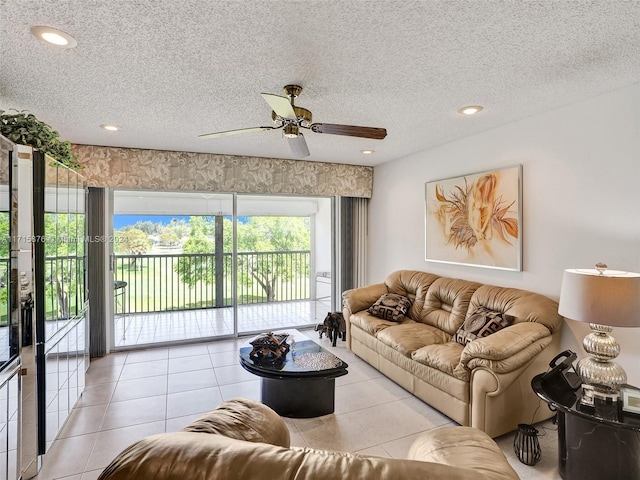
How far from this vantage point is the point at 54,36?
174 centimetres

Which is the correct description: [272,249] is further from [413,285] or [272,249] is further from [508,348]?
[508,348]

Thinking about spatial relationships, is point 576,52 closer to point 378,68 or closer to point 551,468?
point 378,68

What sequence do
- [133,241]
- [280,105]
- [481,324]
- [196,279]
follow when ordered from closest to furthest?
[280,105] < [481,324] < [133,241] < [196,279]

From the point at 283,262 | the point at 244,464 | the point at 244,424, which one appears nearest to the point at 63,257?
the point at 244,424

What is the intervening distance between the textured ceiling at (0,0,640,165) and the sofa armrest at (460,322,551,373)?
5.82 ft

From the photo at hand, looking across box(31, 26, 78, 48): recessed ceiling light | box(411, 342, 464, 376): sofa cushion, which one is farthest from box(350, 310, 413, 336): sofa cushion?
box(31, 26, 78, 48): recessed ceiling light

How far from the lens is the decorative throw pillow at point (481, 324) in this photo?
2832mm

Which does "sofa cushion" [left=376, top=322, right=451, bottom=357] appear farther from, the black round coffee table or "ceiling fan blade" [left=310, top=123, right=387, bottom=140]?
"ceiling fan blade" [left=310, top=123, right=387, bottom=140]

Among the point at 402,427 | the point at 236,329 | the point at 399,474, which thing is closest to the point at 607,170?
the point at 402,427

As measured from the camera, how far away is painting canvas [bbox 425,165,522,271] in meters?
3.19

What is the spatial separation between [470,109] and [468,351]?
1.95 meters

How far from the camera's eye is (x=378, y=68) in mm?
2117

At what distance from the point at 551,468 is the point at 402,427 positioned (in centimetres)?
96

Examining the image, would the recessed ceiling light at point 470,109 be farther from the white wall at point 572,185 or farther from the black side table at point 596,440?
the black side table at point 596,440
